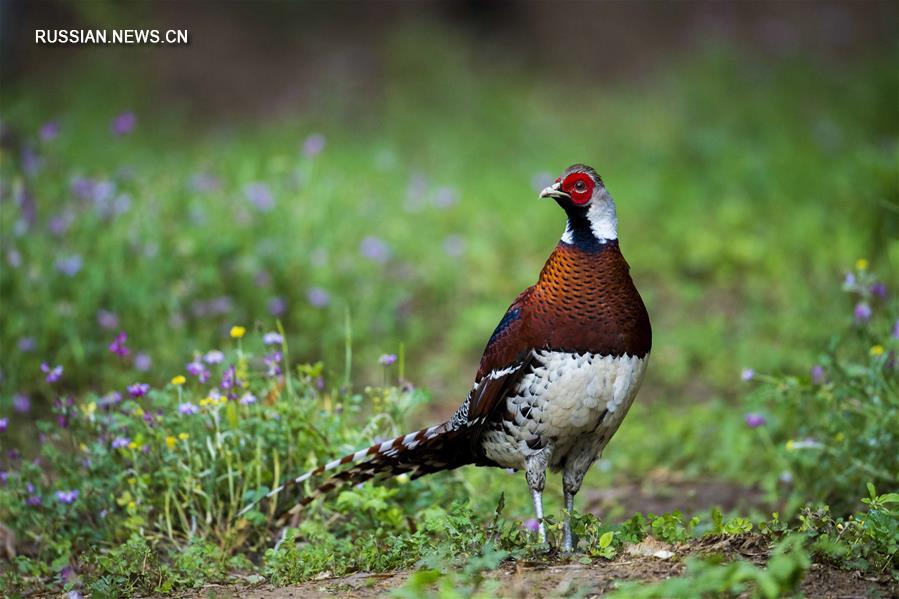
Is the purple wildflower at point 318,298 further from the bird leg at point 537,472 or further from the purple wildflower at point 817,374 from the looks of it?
the bird leg at point 537,472

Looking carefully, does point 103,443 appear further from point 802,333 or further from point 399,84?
point 399,84

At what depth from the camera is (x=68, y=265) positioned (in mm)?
6266

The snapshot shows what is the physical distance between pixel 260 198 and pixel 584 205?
3618 mm

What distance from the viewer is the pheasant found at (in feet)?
12.6

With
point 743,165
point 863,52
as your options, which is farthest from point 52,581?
point 863,52

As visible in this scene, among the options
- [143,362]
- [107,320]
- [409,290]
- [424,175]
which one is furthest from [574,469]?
[424,175]

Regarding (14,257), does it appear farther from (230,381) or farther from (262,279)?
(230,381)

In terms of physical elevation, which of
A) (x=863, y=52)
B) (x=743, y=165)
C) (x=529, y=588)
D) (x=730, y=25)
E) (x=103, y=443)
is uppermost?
(x=730, y=25)

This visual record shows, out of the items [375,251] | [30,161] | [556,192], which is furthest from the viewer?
[375,251]

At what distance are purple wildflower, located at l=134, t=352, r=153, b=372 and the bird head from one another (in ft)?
8.65

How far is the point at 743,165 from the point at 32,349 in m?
6.08

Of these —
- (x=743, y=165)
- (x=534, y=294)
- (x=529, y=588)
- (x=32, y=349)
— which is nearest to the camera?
(x=529, y=588)

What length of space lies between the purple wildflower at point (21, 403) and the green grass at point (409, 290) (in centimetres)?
6

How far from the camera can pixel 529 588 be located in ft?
11.1
